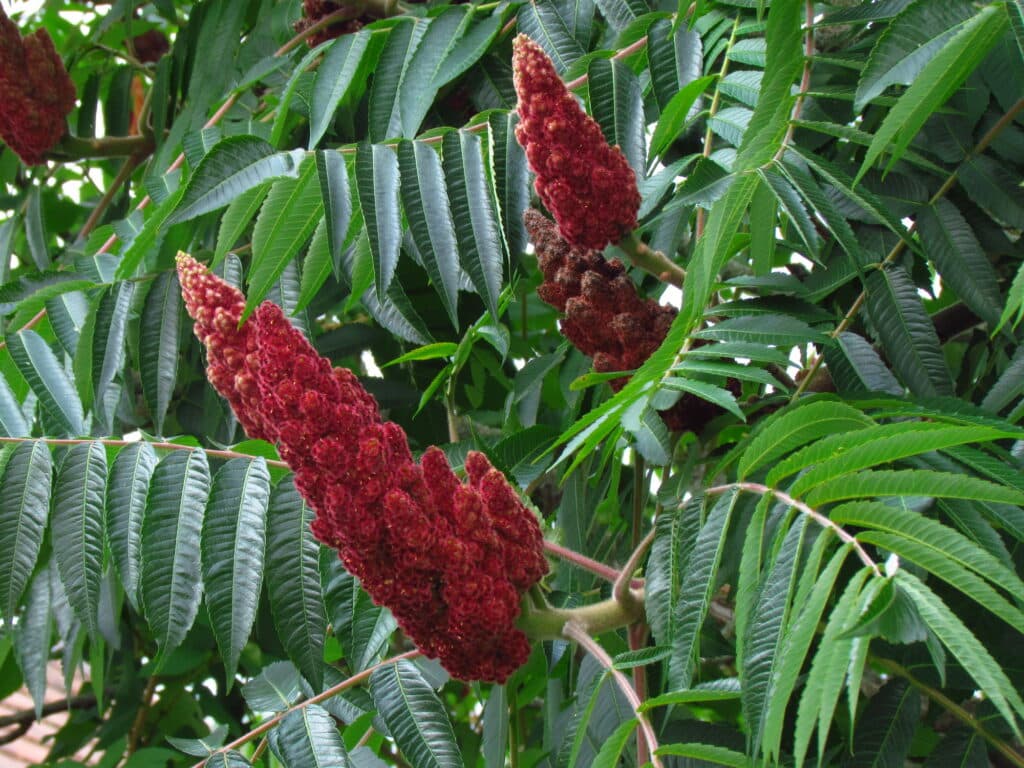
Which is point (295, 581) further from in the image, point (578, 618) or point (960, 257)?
point (960, 257)

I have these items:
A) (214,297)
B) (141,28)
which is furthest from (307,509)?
(141,28)

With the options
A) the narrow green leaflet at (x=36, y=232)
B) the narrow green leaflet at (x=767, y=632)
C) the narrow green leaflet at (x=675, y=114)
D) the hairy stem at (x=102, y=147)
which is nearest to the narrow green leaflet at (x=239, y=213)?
the narrow green leaflet at (x=675, y=114)

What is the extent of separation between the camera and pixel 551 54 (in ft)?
7.86

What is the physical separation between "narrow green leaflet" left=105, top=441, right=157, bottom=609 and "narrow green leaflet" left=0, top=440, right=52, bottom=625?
0.13m

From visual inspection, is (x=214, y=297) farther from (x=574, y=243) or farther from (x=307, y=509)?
(x=574, y=243)

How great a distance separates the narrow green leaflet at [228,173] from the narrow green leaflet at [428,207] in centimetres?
20

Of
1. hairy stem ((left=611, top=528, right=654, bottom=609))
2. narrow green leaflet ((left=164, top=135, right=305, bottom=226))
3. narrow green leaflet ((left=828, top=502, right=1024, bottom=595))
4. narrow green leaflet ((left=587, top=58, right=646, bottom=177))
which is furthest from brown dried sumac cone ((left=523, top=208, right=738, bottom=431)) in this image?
narrow green leaflet ((left=828, top=502, right=1024, bottom=595))

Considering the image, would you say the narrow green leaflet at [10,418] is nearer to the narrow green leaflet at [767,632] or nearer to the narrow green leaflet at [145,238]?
the narrow green leaflet at [145,238]

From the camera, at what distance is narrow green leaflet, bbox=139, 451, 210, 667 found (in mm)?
1806

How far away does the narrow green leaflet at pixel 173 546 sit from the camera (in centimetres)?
181

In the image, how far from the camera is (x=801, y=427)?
1598 millimetres

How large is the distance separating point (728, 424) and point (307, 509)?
30.8 inches

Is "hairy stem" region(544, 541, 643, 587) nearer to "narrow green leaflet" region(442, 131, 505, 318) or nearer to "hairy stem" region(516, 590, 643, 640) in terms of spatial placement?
"hairy stem" region(516, 590, 643, 640)

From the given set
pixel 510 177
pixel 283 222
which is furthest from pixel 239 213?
pixel 510 177
